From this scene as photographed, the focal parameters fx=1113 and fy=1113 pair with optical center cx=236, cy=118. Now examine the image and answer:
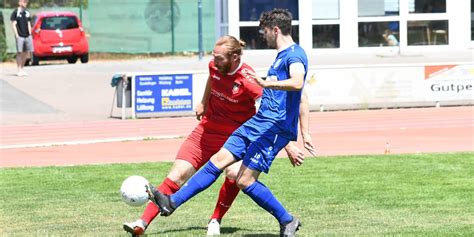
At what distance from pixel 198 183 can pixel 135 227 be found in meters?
0.64

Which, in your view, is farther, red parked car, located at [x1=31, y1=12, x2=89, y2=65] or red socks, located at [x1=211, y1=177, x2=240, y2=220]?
red parked car, located at [x1=31, y1=12, x2=89, y2=65]

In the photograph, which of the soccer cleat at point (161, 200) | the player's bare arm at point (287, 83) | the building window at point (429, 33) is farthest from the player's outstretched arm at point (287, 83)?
the building window at point (429, 33)

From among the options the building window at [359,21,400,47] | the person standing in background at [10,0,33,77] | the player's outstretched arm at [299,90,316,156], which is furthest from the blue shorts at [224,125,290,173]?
the building window at [359,21,400,47]

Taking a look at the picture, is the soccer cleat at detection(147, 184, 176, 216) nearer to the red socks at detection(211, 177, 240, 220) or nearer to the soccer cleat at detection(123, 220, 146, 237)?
the soccer cleat at detection(123, 220, 146, 237)

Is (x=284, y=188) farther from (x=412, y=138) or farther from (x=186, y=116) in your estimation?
(x=186, y=116)

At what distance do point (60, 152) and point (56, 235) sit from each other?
9450mm

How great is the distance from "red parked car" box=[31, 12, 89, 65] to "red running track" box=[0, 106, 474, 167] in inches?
421

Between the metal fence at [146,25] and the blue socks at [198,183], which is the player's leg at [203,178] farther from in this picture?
the metal fence at [146,25]

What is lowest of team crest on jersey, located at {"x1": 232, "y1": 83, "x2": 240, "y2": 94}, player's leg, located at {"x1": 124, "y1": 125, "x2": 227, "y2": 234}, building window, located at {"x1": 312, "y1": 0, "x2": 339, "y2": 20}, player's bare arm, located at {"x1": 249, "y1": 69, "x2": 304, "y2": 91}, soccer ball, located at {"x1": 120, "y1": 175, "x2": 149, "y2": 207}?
soccer ball, located at {"x1": 120, "y1": 175, "x2": 149, "y2": 207}

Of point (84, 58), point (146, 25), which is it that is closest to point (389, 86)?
point (84, 58)

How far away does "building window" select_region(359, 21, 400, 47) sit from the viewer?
127 feet

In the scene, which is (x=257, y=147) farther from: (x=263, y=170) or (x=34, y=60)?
(x=34, y=60)

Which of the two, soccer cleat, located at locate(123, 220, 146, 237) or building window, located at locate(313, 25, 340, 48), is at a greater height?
building window, located at locate(313, 25, 340, 48)

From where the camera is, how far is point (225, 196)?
1003cm
